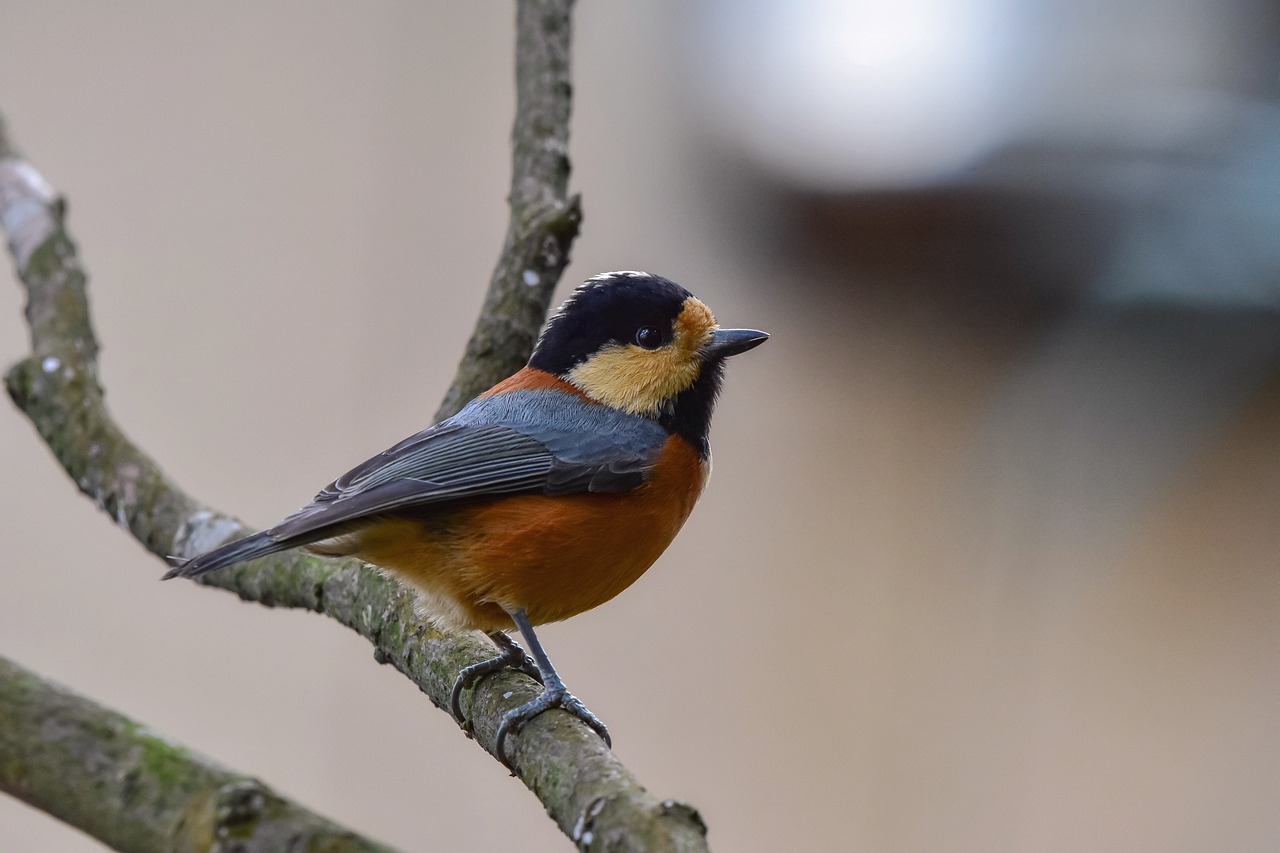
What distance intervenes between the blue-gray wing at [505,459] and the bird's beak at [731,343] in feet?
0.60

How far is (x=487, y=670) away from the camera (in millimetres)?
1806

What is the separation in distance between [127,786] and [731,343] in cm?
131

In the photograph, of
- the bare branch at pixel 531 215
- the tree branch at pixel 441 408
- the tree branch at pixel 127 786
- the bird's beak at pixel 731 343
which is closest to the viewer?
the tree branch at pixel 127 786

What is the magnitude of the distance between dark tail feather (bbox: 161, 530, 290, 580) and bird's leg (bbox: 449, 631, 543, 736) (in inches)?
13.0

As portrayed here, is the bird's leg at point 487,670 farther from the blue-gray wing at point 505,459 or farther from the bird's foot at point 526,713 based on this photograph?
the blue-gray wing at point 505,459

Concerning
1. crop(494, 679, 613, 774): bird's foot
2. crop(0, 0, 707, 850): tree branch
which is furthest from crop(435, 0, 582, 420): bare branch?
crop(494, 679, 613, 774): bird's foot

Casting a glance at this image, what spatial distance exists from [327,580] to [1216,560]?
3157mm

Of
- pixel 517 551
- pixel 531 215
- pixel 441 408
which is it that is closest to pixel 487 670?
pixel 517 551

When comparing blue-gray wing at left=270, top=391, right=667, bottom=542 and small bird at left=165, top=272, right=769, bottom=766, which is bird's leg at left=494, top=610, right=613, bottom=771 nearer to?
small bird at left=165, top=272, right=769, bottom=766

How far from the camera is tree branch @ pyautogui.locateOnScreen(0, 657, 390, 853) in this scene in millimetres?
1121

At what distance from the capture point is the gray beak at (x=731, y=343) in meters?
2.17

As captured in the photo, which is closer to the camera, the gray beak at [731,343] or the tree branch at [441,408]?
the tree branch at [441,408]

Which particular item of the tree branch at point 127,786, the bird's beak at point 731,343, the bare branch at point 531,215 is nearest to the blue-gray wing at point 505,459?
the bird's beak at point 731,343

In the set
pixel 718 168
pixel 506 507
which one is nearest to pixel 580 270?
pixel 718 168
